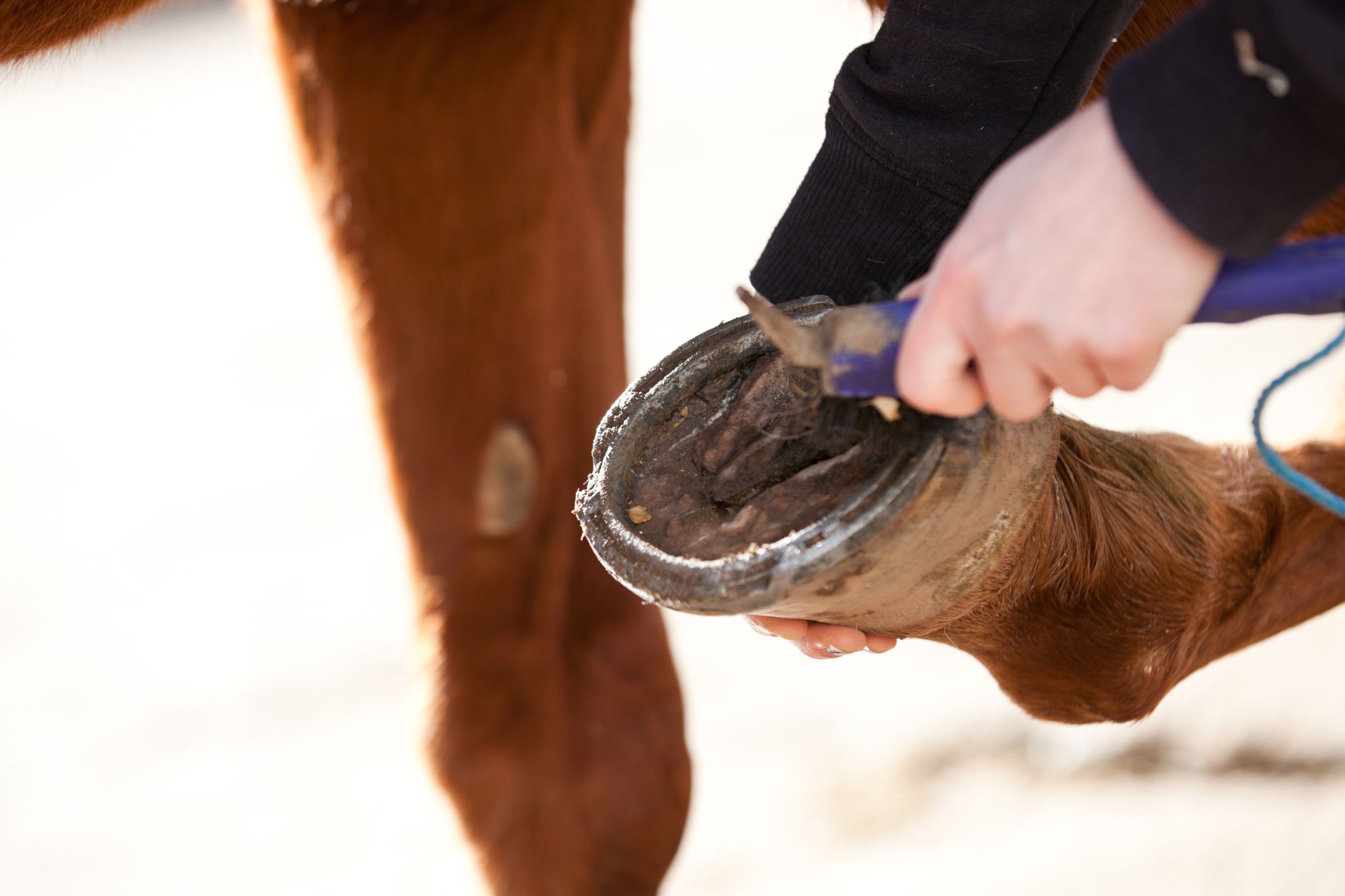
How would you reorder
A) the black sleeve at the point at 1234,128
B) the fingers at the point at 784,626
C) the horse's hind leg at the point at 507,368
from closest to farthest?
the black sleeve at the point at 1234,128 < the fingers at the point at 784,626 < the horse's hind leg at the point at 507,368

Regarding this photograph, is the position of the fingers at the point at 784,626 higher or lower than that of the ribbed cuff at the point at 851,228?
lower

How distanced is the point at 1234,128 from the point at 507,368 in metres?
0.62

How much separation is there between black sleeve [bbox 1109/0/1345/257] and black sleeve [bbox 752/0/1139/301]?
144 millimetres

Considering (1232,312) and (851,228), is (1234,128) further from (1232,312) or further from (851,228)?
(851,228)

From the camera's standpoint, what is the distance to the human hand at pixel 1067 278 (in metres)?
A: 0.34

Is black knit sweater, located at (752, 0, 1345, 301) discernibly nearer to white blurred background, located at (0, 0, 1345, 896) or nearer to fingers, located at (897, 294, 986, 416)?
fingers, located at (897, 294, 986, 416)

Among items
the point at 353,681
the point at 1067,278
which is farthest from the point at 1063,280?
the point at 353,681

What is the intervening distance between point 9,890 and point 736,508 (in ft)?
3.22

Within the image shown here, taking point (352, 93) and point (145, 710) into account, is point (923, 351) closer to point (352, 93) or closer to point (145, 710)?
point (352, 93)

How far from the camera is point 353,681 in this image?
4.31 ft

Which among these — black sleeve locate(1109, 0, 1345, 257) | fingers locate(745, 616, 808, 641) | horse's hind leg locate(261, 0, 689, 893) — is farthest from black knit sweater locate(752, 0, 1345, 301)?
horse's hind leg locate(261, 0, 689, 893)

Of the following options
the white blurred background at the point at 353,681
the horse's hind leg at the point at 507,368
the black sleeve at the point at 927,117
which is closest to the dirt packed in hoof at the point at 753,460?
the black sleeve at the point at 927,117

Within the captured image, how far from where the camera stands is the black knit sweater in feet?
1.09

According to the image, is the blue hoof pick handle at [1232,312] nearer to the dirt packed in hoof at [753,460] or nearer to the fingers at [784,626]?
the dirt packed in hoof at [753,460]
